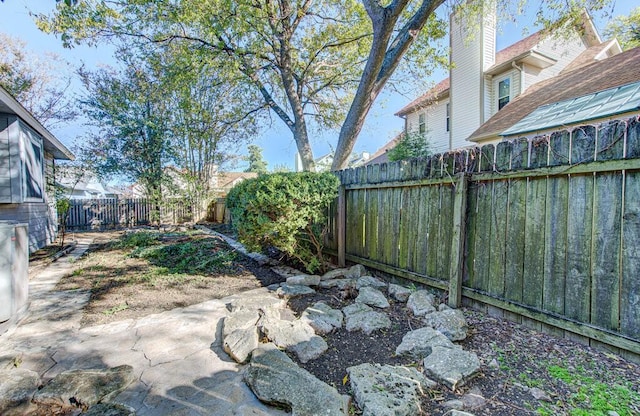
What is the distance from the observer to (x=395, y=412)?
5.13 ft

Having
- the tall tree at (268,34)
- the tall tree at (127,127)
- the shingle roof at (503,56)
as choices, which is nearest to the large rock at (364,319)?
the tall tree at (268,34)

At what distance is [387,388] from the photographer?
Result: 1767 mm

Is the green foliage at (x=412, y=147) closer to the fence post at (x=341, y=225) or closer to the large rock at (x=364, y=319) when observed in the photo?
the fence post at (x=341, y=225)

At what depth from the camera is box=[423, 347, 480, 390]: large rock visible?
186 centimetres

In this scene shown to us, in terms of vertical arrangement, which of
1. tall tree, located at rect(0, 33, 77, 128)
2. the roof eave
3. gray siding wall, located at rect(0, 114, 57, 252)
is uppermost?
tall tree, located at rect(0, 33, 77, 128)

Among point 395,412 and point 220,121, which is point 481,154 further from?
point 220,121

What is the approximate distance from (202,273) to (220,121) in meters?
5.87

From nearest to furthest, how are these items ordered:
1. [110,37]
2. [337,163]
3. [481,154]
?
[481,154], [337,163], [110,37]

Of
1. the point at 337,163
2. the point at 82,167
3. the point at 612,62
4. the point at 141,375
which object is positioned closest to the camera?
the point at 141,375

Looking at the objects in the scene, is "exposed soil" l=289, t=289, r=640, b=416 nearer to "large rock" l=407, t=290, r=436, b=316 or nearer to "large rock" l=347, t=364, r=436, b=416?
"large rock" l=347, t=364, r=436, b=416

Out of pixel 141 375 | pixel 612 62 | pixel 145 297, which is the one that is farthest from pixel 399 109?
pixel 141 375

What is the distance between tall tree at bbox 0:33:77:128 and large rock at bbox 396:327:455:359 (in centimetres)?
1629

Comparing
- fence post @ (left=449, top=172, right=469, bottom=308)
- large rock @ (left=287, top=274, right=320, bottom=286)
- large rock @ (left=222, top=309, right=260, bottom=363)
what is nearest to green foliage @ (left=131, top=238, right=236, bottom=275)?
large rock @ (left=287, top=274, right=320, bottom=286)

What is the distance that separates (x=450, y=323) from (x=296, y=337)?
1344 mm
